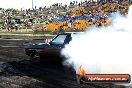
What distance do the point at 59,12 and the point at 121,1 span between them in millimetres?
16879

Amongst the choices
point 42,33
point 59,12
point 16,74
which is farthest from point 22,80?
point 59,12

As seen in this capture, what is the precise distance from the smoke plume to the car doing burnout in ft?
1.50

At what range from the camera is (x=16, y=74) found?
38.2 feet

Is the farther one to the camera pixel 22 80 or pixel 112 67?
pixel 112 67

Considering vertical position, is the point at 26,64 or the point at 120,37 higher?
the point at 120,37

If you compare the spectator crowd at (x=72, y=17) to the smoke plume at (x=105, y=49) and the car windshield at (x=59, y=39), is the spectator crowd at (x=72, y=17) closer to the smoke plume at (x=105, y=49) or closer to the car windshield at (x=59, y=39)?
the car windshield at (x=59, y=39)

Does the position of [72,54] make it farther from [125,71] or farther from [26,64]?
[125,71]

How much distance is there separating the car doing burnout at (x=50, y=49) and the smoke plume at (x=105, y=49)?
1.50ft

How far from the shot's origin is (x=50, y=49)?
1462cm

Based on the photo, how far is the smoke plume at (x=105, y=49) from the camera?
10.9 m

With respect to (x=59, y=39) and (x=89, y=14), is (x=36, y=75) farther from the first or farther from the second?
(x=89, y=14)

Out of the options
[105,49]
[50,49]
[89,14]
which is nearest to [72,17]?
[89,14]

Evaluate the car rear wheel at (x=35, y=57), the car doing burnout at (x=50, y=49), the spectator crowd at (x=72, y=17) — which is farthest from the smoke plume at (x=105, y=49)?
the spectator crowd at (x=72, y=17)

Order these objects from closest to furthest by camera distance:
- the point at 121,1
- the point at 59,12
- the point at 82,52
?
the point at 82,52 → the point at 121,1 → the point at 59,12
